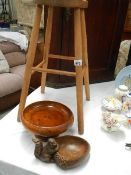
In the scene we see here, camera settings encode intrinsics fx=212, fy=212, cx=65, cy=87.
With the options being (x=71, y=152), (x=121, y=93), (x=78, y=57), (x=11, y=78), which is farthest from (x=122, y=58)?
(x=11, y=78)

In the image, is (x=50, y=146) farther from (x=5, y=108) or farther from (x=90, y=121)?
(x=5, y=108)

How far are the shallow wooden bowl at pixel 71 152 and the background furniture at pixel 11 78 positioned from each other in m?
1.46

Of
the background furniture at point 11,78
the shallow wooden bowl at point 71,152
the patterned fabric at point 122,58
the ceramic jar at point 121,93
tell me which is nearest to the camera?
the shallow wooden bowl at point 71,152

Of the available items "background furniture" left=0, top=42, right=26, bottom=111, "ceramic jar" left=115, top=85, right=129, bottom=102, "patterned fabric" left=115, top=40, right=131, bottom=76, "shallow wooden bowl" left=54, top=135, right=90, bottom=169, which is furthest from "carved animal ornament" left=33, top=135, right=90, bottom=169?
"background furniture" left=0, top=42, right=26, bottom=111

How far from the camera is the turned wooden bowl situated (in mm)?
805

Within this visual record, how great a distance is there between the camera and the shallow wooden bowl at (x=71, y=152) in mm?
736

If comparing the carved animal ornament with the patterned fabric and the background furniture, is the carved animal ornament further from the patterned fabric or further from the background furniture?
the background furniture

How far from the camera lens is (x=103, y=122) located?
97cm

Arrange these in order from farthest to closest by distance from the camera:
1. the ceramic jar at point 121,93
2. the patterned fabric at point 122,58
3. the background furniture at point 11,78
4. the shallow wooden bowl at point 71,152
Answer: the background furniture at point 11,78, the patterned fabric at point 122,58, the ceramic jar at point 121,93, the shallow wooden bowl at point 71,152

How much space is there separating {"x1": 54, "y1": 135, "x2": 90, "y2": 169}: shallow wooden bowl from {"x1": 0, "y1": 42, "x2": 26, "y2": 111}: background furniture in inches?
57.3

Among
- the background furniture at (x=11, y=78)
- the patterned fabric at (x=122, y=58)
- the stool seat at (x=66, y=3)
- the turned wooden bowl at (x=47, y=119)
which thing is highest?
the stool seat at (x=66, y=3)

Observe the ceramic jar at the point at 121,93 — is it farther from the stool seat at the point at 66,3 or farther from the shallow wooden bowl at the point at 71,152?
the stool seat at the point at 66,3

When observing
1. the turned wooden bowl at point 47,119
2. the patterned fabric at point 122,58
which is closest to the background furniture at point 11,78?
the patterned fabric at point 122,58

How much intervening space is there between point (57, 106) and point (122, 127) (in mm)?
325
